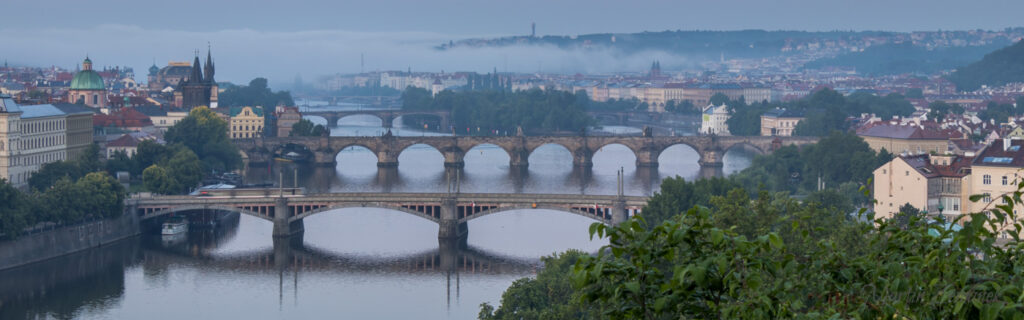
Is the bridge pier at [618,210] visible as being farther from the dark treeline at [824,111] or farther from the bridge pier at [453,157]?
the dark treeline at [824,111]

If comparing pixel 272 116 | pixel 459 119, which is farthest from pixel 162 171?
pixel 459 119

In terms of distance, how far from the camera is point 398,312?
31562 mm

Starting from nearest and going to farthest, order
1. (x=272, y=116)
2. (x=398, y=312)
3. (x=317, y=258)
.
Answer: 1. (x=398, y=312)
2. (x=317, y=258)
3. (x=272, y=116)

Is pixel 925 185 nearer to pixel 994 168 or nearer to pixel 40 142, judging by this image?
pixel 994 168

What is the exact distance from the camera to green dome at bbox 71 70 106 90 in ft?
262

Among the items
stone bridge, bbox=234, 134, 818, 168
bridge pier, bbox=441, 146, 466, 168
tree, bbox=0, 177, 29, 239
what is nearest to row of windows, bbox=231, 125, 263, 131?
stone bridge, bbox=234, 134, 818, 168

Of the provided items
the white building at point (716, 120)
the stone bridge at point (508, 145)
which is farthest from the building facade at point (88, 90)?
the white building at point (716, 120)

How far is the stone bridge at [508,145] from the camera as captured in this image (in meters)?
71.5

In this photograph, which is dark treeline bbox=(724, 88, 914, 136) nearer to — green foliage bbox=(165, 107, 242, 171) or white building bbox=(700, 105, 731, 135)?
white building bbox=(700, 105, 731, 135)

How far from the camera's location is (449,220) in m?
42.0

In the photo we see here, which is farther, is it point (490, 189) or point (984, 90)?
point (984, 90)

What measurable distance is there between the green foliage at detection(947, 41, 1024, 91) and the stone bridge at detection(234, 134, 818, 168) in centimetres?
7225

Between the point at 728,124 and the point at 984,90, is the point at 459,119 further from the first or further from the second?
the point at 984,90

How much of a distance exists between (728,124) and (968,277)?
88041 millimetres
